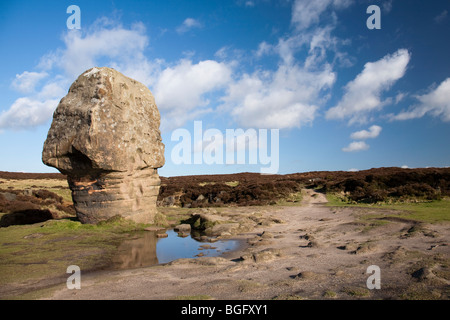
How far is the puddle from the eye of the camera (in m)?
9.61

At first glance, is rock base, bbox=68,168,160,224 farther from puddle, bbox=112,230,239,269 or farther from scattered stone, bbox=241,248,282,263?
scattered stone, bbox=241,248,282,263

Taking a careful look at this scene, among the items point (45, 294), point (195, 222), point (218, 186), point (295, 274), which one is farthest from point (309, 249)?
point (218, 186)

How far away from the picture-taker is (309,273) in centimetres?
645

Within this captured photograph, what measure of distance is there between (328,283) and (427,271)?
203 centimetres

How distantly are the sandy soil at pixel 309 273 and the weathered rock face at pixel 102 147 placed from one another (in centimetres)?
690

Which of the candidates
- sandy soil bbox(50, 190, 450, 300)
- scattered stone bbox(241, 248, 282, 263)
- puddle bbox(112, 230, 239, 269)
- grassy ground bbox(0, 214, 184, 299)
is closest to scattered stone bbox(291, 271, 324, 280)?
sandy soil bbox(50, 190, 450, 300)

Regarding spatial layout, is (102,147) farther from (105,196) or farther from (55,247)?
(55,247)

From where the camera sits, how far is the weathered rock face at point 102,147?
13.5 meters

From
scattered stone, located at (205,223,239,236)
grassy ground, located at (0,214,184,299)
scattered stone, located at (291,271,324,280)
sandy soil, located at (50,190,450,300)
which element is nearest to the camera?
sandy soil, located at (50,190,450,300)

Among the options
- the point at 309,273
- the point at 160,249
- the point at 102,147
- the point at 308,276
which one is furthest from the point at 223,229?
the point at 308,276

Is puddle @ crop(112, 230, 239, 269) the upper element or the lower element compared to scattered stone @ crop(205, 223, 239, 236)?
lower

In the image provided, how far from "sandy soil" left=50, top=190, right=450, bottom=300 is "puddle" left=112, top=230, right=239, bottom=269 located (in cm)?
101

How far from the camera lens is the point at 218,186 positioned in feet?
110

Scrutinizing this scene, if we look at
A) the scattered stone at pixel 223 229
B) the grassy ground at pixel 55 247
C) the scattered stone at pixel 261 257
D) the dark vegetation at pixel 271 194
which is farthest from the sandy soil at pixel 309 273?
the dark vegetation at pixel 271 194
